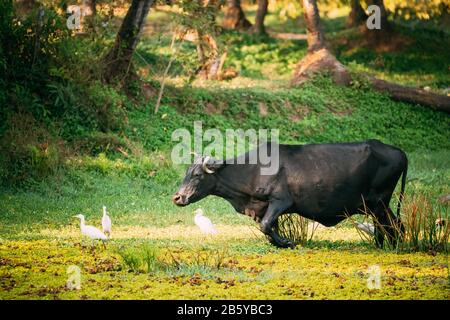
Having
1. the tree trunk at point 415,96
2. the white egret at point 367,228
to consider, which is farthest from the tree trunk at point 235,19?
the white egret at point 367,228

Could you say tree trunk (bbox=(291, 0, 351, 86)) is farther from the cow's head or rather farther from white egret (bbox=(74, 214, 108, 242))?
white egret (bbox=(74, 214, 108, 242))

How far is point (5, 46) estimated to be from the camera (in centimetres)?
2153

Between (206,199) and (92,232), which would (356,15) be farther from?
(92,232)

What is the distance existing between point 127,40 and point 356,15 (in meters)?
16.8

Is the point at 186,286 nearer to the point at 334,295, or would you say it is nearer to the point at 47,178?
the point at 334,295

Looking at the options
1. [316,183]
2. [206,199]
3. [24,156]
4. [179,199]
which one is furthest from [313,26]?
[179,199]

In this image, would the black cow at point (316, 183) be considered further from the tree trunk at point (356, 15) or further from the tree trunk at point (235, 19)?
the tree trunk at point (235, 19)

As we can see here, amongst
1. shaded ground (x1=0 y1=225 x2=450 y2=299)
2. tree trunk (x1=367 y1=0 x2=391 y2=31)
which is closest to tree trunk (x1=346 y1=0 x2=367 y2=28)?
tree trunk (x1=367 y1=0 x2=391 y2=31)

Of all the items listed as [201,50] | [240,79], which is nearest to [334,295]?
[201,50]

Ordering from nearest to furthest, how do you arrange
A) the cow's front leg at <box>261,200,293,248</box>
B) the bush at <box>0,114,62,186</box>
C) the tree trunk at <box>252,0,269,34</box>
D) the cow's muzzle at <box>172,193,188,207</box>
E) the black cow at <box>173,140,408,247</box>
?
the cow's front leg at <box>261,200,293,248</box>, the cow's muzzle at <box>172,193,188,207</box>, the black cow at <box>173,140,408,247</box>, the bush at <box>0,114,62,186</box>, the tree trunk at <box>252,0,269,34</box>

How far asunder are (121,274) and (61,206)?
594 centimetres

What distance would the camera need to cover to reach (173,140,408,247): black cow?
14117 millimetres

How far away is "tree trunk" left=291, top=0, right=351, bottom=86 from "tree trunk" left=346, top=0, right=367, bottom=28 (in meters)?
8.58

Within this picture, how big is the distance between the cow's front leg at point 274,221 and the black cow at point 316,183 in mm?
35
